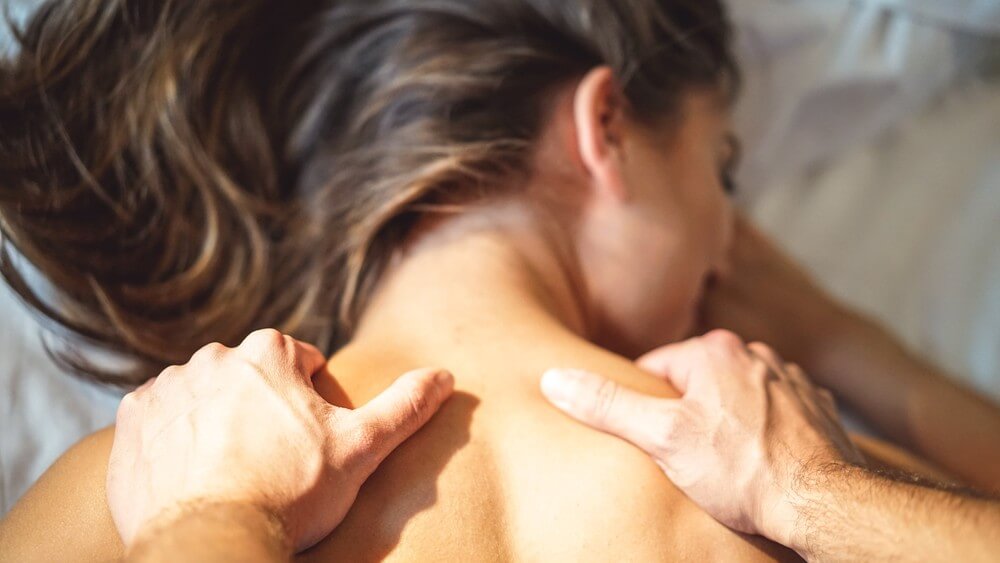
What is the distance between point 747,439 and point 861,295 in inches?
33.0

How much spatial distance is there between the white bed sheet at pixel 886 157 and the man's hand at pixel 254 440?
102cm

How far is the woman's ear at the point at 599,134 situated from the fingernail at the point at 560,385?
0.29 metres

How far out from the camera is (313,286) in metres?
1.05

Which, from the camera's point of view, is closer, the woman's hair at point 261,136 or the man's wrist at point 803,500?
the man's wrist at point 803,500

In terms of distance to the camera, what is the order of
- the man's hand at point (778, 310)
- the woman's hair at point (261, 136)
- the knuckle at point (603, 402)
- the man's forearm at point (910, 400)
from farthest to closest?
the man's hand at point (778, 310) → the man's forearm at point (910, 400) → the woman's hair at point (261, 136) → the knuckle at point (603, 402)

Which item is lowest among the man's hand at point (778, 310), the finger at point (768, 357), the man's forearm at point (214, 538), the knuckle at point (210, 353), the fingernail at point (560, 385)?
the man's hand at point (778, 310)

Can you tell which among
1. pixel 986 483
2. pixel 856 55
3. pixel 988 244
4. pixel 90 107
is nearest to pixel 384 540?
pixel 90 107

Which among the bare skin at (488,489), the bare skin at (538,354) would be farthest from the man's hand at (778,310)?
the bare skin at (488,489)

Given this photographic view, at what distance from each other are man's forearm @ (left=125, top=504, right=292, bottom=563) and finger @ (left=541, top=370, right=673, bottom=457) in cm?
28

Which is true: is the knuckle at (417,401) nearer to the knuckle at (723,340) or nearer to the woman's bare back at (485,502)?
the woman's bare back at (485,502)

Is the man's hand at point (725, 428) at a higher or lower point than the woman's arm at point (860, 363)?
higher

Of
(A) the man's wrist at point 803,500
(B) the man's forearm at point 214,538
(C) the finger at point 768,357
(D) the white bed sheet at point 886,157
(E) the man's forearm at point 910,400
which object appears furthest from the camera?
(D) the white bed sheet at point 886,157

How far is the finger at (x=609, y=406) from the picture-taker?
2.45ft

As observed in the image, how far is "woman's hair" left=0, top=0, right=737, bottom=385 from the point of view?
98 cm
